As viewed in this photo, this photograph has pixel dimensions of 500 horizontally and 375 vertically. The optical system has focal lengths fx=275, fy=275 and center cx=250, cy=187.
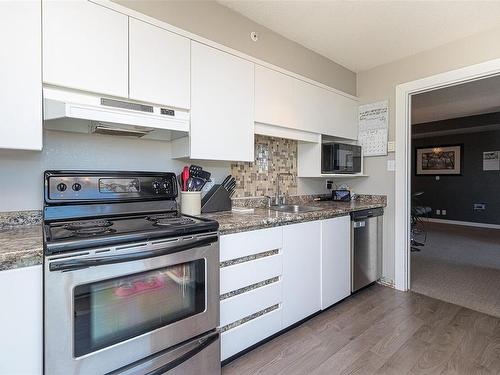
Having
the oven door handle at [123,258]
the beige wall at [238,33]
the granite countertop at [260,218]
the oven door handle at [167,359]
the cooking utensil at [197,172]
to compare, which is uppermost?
the beige wall at [238,33]

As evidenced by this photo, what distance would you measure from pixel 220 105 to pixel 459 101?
15.0ft

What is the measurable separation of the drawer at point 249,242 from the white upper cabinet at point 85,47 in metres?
0.99

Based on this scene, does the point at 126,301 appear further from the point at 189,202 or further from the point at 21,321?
the point at 189,202

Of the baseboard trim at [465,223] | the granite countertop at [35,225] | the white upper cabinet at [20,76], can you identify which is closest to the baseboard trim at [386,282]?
the granite countertop at [35,225]

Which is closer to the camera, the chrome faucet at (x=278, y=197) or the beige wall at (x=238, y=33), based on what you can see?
the beige wall at (x=238, y=33)

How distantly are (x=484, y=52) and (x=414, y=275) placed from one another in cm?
230

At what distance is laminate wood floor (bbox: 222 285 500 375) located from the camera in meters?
1.63

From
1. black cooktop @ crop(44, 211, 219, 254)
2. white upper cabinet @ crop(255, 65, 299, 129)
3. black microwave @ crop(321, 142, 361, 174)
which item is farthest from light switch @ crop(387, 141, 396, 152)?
black cooktop @ crop(44, 211, 219, 254)

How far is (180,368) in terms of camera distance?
4.37 feet

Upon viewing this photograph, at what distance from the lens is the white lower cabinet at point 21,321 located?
97cm

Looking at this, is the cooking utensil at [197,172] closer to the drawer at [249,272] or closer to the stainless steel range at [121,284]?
the stainless steel range at [121,284]

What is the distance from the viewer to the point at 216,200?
80.0 inches

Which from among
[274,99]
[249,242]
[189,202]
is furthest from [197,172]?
[274,99]

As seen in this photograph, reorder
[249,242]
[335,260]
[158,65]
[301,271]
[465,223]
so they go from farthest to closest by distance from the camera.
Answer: [465,223] < [335,260] < [301,271] < [249,242] < [158,65]
